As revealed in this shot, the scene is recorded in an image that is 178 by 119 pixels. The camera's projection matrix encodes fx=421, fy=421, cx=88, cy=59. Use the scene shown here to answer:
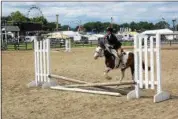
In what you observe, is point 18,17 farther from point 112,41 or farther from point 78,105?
point 78,105

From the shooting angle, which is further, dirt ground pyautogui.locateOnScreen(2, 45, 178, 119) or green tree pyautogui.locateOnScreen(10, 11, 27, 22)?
green tree pyautogui.locateOnScreen(10, 11, 27, 22)

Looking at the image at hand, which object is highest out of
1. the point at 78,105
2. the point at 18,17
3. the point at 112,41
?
the point at 18,17

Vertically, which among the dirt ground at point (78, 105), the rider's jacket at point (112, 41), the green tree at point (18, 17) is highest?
the green tree at point (18, 17)

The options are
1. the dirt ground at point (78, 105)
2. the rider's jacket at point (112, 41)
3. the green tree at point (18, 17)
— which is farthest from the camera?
the green tree at point (18, 17)

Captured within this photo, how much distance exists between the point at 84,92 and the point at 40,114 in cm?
290

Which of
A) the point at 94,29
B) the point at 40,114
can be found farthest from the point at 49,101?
the point at 94,29

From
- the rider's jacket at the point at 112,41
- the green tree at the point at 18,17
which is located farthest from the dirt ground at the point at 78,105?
the green tree at the point at 18,17

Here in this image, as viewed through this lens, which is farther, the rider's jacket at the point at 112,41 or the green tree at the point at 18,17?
the green tree at the point at 18,17

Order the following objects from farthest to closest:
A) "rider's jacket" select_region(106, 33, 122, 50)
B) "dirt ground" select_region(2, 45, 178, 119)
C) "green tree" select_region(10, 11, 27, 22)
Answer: "green tree" select_region(10, 11, 27, 22), "rider's jacket" select_region(106, 33, 122, 50), "dirt ground" select_region(2, 45, 178, 119)

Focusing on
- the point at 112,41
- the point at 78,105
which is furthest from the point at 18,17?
the point at 78,105

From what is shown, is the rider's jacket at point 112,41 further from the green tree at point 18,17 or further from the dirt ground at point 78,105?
the green tree at point 18,17

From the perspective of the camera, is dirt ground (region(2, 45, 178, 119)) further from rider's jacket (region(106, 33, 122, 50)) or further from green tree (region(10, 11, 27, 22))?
green tree (region(10, 11, 27, 22))

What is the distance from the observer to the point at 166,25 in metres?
105

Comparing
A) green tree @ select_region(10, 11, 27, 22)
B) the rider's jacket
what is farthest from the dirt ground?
green tree @ select_region(10, 11, 27, 22)
